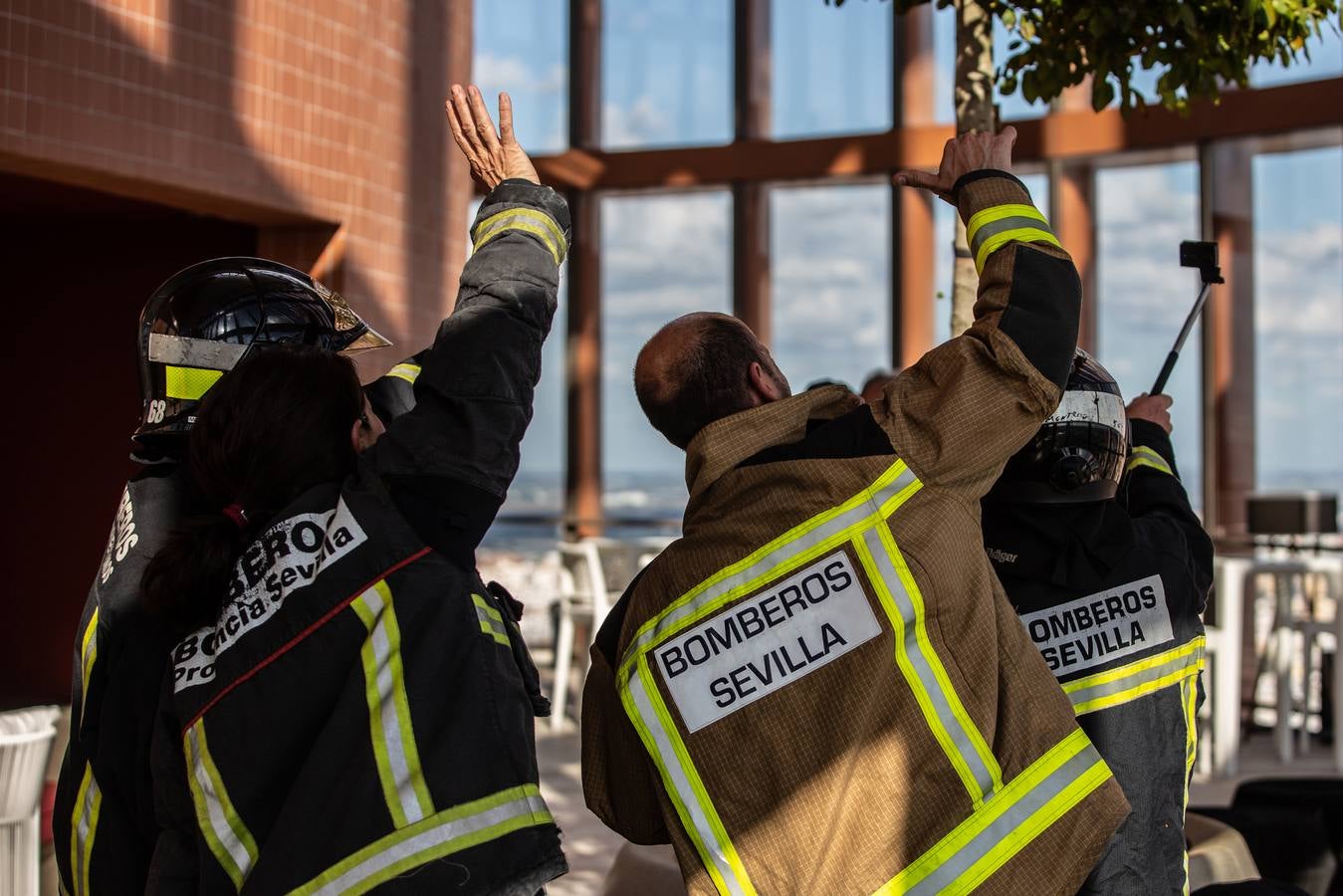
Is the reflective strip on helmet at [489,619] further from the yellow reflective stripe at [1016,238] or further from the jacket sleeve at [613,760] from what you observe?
the yellow reflective stripe at [1016,238]

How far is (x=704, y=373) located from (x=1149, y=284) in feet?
24.9

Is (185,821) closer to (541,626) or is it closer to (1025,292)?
(1025,292)

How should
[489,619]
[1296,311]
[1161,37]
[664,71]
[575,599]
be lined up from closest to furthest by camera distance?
[489,619], [1161,37], [575,599], [1296,311], [664,71]

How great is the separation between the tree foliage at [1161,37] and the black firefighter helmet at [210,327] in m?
1.72

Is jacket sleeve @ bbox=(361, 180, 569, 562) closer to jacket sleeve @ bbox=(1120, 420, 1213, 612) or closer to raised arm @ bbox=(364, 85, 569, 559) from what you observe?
raised arm @ bbox=(364, 85, 569, 559)

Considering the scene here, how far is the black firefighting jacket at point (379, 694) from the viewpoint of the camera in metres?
1.56

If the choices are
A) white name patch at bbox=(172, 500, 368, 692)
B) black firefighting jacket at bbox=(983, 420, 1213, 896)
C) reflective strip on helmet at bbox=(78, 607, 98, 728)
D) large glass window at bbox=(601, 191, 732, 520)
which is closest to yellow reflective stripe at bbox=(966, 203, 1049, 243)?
black firefighting jacket at bbox=(983, 420, 1213, 896)

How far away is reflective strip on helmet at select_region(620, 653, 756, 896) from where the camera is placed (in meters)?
1.78

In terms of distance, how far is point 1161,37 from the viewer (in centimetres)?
290

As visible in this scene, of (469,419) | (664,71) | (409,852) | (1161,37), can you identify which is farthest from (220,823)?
A: (664,71)

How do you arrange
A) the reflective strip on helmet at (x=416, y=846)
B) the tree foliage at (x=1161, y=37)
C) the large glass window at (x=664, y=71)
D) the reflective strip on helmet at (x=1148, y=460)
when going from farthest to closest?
1. the large glass window at (x=664, y=71)
2. the tree foliage at (x=1161, y=37)
3. the reflective strip on helmet at (x=1148, y=460)
4. the reflective strip on helmet at (x=416, y=846)

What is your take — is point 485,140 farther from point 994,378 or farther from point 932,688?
point 932,688

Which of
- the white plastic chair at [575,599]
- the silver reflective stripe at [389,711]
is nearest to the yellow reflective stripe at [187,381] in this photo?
the silver reflective stripe at [389,711]

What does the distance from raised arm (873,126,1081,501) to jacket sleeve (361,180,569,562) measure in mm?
→ 484
